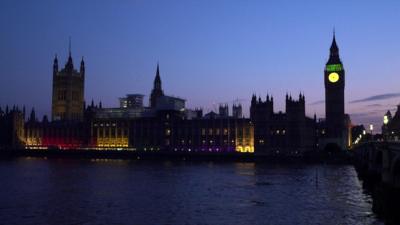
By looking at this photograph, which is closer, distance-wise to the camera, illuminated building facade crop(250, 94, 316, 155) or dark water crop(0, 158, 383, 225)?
dark water crop(0, 158, 383, 225)

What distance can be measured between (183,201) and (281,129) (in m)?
125

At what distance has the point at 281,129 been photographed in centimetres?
18938

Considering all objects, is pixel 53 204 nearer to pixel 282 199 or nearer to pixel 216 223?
pixel 216 223

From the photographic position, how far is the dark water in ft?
177

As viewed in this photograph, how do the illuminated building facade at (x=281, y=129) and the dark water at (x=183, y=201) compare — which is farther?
the illuminated building facade at (x=281, y=129)

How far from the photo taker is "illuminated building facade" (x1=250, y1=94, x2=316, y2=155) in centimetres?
18750

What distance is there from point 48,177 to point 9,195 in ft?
99.6

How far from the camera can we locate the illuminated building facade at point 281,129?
187500 mm

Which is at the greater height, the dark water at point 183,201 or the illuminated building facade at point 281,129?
the illuminated building facade at point 281,129

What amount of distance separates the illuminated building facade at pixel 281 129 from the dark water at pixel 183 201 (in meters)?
87.4

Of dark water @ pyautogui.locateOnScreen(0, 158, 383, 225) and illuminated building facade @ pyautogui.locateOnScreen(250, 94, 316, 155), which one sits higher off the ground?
illuminated building facade @ pyautogui.locateOnScreen(250, 94, 316, 155)

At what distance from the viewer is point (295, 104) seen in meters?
190

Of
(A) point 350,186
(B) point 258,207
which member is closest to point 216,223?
(B) point 258,207

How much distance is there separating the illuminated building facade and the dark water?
8741 cm
